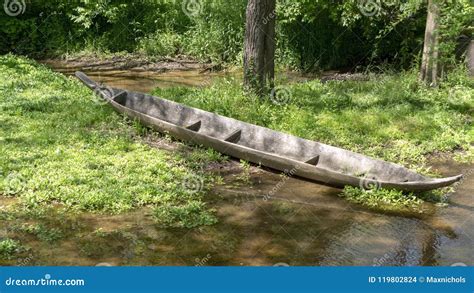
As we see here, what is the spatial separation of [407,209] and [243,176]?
2.48 metres

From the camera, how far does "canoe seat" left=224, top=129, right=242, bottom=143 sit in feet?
31.5

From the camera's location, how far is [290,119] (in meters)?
10.8

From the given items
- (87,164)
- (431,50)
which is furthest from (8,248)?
(431,50)

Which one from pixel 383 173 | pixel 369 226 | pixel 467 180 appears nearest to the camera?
pixel 369 226

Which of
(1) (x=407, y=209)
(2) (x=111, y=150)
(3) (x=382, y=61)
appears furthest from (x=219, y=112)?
A: (3) (x=382, y=61)

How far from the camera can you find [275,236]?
22.8 feet

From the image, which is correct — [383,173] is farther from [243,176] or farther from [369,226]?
[243,176]

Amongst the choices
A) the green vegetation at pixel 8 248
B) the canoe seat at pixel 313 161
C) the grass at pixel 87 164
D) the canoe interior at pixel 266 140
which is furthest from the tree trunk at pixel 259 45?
the green vegetation at pixel 8 248

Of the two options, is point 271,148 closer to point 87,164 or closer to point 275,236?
point 275,236

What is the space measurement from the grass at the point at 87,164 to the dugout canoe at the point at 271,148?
381mm

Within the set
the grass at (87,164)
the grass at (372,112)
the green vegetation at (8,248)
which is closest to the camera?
the green vegetation at (8,248)

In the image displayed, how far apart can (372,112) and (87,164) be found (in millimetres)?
5507

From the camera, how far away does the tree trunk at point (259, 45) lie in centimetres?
1141

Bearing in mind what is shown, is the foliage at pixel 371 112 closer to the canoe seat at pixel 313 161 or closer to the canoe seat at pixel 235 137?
the canoe seat at pixel 235 137
